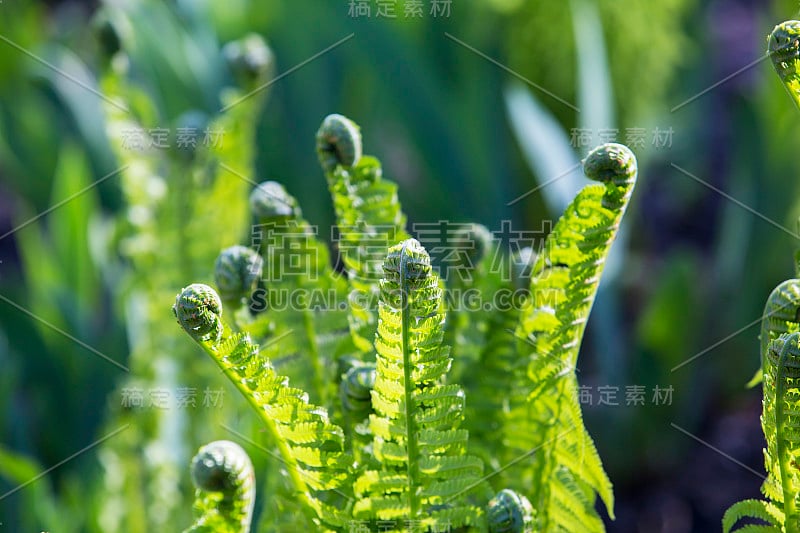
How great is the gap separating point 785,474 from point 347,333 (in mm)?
264

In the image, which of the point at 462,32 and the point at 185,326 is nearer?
the point at 185,326

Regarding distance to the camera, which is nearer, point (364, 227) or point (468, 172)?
point (364, 227)

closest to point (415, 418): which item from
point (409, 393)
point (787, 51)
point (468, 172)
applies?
point (409, 393)

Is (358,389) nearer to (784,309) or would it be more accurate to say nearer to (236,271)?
(236,271)

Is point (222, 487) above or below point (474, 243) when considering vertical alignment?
below

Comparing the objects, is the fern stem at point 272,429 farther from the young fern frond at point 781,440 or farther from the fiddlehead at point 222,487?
the young fern frond at point 781,440

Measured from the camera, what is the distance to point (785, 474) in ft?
1.36

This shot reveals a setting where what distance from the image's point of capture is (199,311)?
373 mm

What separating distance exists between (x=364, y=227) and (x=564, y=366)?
0.49 feet

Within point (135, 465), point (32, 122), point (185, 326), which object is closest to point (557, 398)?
point (185, 326)

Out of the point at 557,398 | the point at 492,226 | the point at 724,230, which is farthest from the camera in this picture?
the point at 724,230

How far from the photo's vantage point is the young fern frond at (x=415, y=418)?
391 mm

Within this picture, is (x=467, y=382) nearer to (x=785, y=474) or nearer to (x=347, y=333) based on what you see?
(x=347, y=333)

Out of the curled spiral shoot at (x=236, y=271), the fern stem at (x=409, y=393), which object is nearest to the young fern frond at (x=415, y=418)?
the fern stem at (x=409, y=393)
